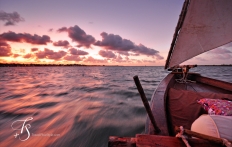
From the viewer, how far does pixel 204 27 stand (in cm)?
320

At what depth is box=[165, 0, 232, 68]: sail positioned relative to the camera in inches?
114

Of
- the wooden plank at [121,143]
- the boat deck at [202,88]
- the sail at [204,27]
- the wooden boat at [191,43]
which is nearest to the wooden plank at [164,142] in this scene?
the wooden plank at [121,143]

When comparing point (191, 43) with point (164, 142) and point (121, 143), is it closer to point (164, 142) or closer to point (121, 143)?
point (164, 142)

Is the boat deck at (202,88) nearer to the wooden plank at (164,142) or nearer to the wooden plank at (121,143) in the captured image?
the wooden plank at (164,142)

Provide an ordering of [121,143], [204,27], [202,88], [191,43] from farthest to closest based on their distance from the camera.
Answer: [202,88]
[191,43]
[204,27]
[121,143]

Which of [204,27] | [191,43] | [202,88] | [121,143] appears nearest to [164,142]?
[121,143]

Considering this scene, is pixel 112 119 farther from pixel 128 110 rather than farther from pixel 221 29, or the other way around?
pixel 221 29

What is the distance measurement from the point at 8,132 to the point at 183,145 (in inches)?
228

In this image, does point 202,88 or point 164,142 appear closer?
point 164,142

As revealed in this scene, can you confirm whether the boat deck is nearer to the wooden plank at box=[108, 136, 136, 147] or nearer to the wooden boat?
the wooden boat

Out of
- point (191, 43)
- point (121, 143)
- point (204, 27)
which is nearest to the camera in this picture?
point (121, 143)

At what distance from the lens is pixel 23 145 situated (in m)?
3.63

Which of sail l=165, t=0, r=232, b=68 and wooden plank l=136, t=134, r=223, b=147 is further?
sail l=165, t=0, r=232, b=68

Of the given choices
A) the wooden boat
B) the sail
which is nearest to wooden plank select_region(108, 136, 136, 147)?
the wooden boat
